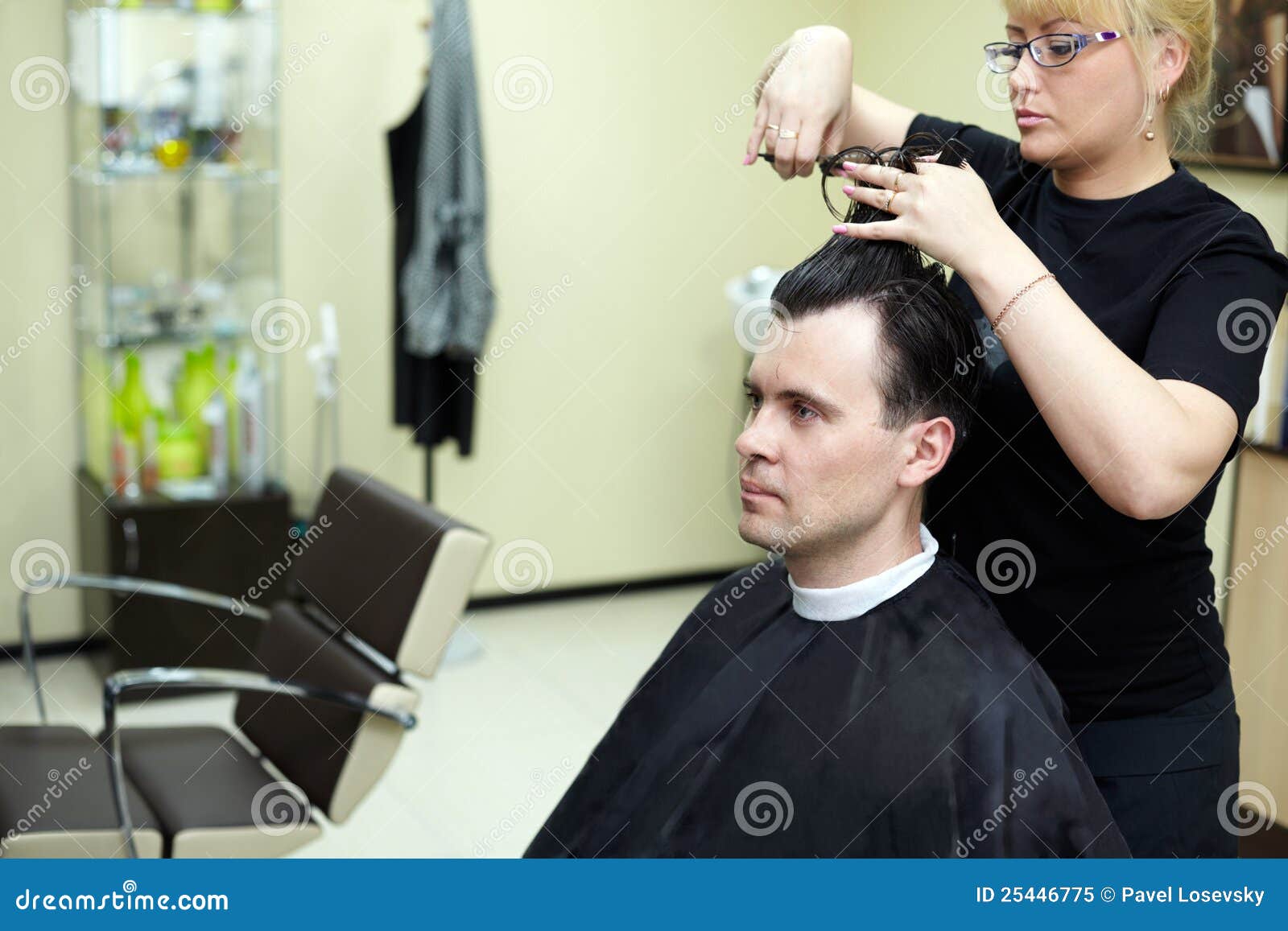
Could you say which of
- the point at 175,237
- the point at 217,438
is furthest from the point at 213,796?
the point at 175,237

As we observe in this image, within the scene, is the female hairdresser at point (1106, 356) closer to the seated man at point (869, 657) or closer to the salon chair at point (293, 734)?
the seated man at point (869, 657)

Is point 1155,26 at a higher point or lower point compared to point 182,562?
higher

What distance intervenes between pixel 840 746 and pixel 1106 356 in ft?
1.60

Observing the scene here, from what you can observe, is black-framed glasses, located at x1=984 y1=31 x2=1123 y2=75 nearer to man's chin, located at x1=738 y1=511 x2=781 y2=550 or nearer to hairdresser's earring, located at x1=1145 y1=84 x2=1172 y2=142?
hairdresser's earring, located at x1=1145 y1=84 x2=1172 y2=142

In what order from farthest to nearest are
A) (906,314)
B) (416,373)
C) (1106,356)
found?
(416,373) → (906,314) → (1106,356)

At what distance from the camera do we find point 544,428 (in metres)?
4.15

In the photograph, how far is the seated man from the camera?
1204 millimetres

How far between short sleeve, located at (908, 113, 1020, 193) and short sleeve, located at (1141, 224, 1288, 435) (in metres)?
0.30

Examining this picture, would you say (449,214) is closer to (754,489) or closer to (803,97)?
(803,97)

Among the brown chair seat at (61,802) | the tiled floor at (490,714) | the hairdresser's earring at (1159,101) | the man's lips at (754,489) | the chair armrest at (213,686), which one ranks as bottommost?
the tiled floor at (490,714)

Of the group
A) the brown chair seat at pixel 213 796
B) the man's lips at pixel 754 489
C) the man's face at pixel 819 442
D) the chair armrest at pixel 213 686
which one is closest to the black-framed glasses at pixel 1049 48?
the man's face at pixel 819 442

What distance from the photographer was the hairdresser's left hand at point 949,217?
1.05 m

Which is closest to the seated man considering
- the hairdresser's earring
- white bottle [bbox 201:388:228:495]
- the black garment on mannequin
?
the hairdresser's earring

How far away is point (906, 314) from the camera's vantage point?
126 centimetres
